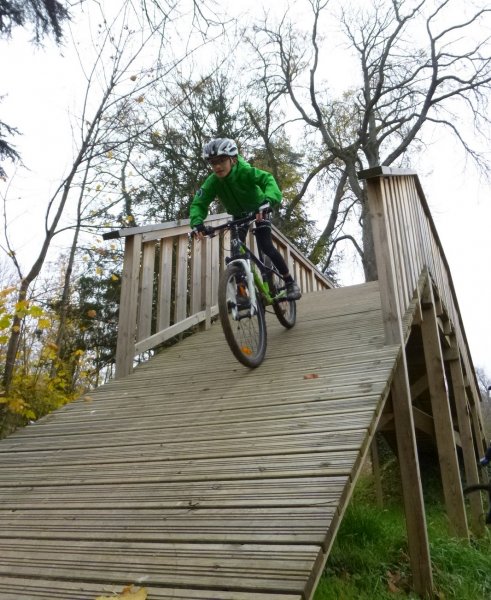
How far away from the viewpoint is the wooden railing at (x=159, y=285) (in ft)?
13.7

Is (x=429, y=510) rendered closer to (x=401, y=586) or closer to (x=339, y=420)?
(x=401, y=586)

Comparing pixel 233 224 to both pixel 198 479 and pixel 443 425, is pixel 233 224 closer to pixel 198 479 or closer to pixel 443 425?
pixel 198 479

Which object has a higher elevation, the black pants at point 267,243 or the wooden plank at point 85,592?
the black pants at point 267,243

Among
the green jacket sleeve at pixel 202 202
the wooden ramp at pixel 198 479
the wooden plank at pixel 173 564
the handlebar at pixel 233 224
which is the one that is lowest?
the wooden plank at pixel 173 564

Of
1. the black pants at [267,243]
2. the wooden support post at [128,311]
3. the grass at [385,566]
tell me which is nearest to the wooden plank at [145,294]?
the wooden support post at [128,311]

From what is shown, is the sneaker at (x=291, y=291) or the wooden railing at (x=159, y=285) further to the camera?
the sneaker at (x=291, y=291)

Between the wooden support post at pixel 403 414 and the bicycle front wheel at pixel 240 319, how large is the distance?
38.2 inches

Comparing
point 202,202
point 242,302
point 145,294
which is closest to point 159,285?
point 145,294

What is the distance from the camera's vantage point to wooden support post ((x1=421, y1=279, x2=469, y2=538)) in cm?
397

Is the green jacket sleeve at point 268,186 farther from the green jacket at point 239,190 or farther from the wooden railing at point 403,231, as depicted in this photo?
the wooden railing at point 403,231

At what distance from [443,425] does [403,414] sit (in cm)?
179

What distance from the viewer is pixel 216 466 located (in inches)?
83.7

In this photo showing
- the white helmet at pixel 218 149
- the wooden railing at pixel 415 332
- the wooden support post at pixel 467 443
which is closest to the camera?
the wooden railing at pixel 415 332

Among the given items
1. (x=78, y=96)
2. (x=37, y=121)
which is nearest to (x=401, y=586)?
(x=78, y=96)
